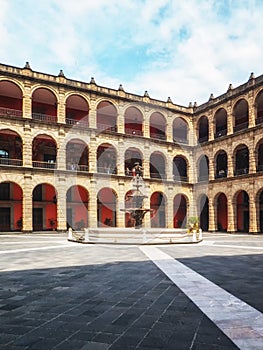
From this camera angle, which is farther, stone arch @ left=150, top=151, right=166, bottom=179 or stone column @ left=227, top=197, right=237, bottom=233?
stone arch @ left=150, top=151, right=166, bottom=179

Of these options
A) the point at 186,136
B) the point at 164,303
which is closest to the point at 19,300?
the point at 164,303

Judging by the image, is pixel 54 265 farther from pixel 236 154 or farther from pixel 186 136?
pixel 186 136

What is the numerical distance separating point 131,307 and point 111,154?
26475mm

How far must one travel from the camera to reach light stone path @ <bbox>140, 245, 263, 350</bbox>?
351 centimetres

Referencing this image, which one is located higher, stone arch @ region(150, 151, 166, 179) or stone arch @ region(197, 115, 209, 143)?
stone arch @ region(197, 115, 209, 143)

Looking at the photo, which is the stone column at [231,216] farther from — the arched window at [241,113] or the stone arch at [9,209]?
the stone arch at [9,209]

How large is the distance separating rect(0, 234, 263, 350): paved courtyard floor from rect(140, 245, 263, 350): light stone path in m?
0.01

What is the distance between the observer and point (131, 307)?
467 cm

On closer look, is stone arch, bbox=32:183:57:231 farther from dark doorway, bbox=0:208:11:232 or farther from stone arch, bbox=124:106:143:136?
stone arch, bbox=124:106:143:136

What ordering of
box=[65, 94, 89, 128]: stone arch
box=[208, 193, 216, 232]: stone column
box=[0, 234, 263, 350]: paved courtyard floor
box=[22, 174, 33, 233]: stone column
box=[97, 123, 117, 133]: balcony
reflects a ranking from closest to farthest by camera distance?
box=[0, 234, 263, 350]: paved courtyard floor < box=[22, 174, 33, 233]: stone column < box=[65, 94, 89, 128]: stone arch < box=[97, 123, 117, 133]: balcony < box=[208, 193, 216, 232]: stone column

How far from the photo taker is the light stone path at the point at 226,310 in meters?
3.51

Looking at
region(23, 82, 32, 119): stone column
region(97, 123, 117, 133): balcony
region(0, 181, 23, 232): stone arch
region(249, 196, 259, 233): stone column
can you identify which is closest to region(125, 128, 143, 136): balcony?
region(97, 123, 117, 133): balcony

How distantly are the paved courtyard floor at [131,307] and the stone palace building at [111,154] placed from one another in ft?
60.3

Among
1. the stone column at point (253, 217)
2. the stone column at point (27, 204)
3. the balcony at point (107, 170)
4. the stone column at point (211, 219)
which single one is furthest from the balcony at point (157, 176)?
the stone column at point (27, 204)
